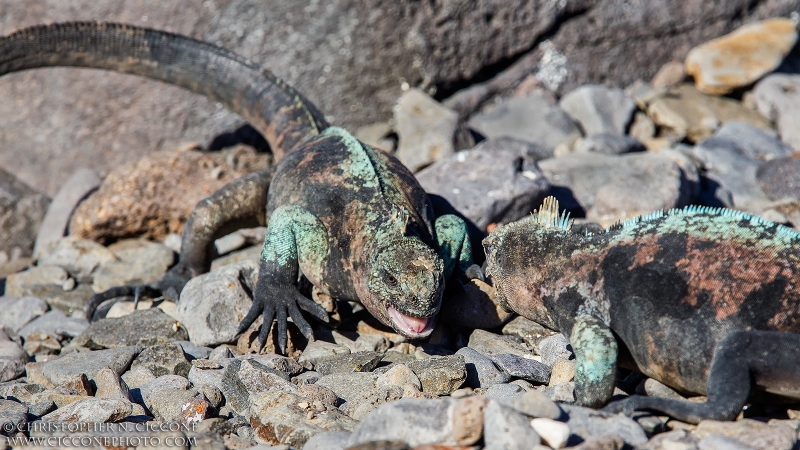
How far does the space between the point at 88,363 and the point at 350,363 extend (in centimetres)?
163

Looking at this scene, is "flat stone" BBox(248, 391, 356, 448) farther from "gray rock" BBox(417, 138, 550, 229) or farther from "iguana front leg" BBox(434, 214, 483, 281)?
"gray rock" BBox(417, 138, 550, 229)

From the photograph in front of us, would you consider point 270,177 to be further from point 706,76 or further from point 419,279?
point 706,76

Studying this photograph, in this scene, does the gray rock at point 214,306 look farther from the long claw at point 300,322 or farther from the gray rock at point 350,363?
the gray rock at point 350,363

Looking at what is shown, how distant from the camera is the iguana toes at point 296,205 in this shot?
477cm

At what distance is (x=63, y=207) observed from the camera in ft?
25.3

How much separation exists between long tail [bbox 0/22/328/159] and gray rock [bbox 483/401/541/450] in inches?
160

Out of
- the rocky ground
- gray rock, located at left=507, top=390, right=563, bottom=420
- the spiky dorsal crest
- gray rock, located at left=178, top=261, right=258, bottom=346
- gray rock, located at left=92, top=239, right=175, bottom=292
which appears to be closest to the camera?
gray rock, located at left=507, top=390, right=563, bottom=420

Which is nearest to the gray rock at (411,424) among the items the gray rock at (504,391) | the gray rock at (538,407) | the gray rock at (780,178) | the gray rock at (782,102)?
the gray rock at (538,407)

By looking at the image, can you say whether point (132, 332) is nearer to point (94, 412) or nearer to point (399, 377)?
point (94, 412)

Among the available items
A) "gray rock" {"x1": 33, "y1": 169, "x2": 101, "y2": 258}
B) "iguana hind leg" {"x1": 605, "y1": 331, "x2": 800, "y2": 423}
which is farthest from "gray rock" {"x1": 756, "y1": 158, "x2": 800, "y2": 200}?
"gray rock" {"x1": 33, "y1": 169, "x2": 101, "y2": 258}

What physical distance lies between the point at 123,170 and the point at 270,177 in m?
1.79

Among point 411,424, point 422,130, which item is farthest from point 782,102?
point 411,424

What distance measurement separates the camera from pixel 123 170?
295 inches

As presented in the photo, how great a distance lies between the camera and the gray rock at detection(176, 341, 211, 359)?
16.9 ft
